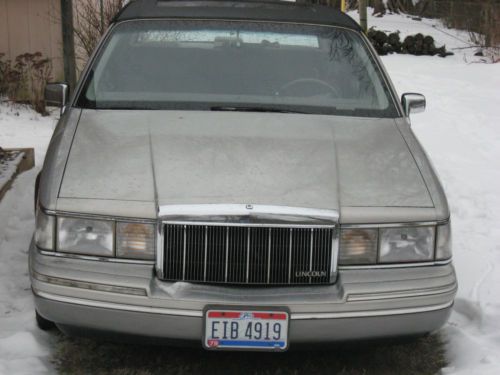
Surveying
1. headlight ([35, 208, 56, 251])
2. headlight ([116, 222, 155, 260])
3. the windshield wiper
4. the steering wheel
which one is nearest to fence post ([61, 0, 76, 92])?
the steering wheel

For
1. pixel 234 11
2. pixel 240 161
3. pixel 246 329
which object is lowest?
pixel 246 329

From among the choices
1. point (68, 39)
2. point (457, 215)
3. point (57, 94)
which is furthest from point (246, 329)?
point (68, 39)

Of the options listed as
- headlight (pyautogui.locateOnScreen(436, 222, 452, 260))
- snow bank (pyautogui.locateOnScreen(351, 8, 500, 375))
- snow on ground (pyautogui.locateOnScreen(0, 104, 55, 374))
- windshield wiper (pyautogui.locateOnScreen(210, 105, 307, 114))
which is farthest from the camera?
windshield wiper (pyautogui.locateOnScreen(210, 105, 307, 114))

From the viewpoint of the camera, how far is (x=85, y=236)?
2.96 metres

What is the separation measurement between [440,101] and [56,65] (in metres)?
5.44

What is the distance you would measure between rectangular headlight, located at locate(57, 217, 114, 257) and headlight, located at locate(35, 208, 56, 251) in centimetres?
3

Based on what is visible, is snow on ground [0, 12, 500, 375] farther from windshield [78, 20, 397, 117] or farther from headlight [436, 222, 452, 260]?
windshield [78, 20, 397, 117]

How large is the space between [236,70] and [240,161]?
1.10 m

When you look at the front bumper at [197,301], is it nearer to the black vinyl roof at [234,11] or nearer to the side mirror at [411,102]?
the side mirror at [411,102]

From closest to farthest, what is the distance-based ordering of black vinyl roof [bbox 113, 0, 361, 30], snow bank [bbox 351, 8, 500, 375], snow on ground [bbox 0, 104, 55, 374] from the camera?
1. snow on ground [bbox 0, 104, 55, 374]
2. snow bank [bbox 351, 8, 500, 375]
3. black vinyl roof [bbox 113, 0, 361, 30]

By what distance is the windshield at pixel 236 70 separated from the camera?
4000 mm

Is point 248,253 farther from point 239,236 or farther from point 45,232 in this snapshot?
point 45,232

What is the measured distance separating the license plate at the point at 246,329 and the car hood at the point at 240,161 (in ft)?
1.43

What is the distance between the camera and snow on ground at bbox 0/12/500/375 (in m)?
3.46
